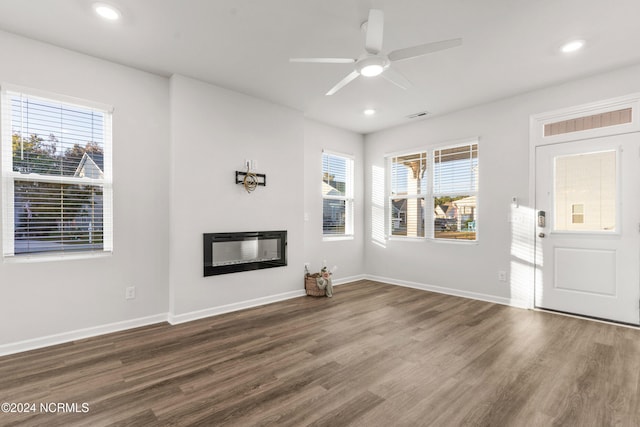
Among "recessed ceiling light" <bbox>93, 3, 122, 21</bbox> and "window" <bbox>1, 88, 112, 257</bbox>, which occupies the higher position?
"recessed ceiling light" <bbox>93, 3, 122, 21</bbox>

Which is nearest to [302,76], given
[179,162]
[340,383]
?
[179,162]

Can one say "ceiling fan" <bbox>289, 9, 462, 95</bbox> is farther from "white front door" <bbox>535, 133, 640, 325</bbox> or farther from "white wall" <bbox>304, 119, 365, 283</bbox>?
"white front door" <bbox>535, 133, 640, 325</bbox>

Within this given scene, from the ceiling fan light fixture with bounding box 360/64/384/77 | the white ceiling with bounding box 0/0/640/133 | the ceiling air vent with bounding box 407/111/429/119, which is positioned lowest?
the ceiling fan light fixture with bounding box 360/64/384/77

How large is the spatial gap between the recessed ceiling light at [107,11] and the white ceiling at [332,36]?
0.05m

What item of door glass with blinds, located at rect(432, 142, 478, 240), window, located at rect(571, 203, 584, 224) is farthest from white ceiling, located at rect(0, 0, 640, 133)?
window, located at rect(571, 203, 584, 224)

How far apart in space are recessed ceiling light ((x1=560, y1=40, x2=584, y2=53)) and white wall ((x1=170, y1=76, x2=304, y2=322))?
10.4 feet

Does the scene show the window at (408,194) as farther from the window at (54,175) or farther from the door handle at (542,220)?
the window at (54,175)

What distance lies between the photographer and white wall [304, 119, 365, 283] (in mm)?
5105

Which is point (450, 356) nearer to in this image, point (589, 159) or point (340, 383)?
point (340, 383)

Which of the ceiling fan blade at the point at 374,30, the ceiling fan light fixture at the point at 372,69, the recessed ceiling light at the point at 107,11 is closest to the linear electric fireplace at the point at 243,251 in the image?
the recessed ceiling light at the point at 107,11

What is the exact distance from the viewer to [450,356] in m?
2.66

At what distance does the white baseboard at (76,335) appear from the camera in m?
2.73

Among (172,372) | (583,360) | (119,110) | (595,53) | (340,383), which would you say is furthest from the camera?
(119,110)

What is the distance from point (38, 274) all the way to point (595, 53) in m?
5.71
